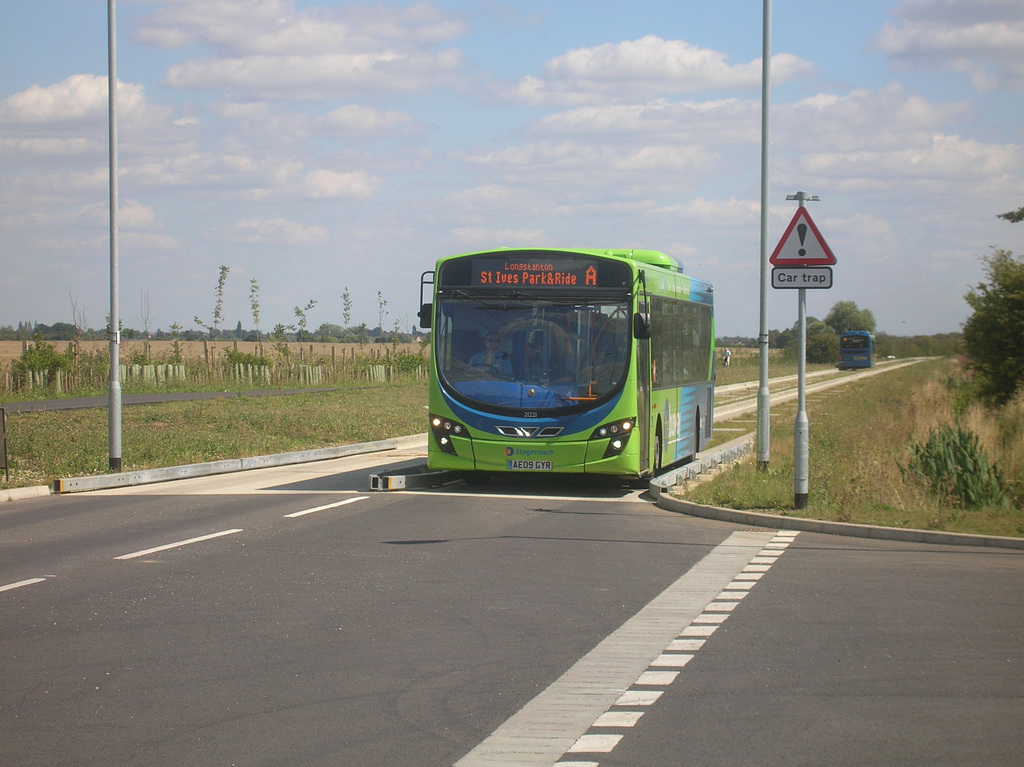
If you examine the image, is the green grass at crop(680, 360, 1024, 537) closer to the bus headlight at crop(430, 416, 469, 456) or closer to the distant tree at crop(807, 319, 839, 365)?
the bus headlight at crop(430, 416, 469, 456)

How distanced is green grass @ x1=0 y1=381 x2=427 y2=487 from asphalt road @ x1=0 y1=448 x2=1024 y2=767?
8263 mm

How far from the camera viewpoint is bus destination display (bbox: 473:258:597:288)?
16.5m

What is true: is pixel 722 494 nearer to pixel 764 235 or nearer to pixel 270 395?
pixel 764 235

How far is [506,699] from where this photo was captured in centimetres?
627

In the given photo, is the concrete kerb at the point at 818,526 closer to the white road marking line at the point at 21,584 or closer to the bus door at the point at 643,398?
the bus door at the point at 643,398

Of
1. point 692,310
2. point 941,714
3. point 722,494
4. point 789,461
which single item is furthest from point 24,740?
point 692,310

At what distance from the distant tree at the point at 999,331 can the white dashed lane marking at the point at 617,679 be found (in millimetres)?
23466

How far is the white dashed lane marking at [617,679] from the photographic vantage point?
5449 millimetres

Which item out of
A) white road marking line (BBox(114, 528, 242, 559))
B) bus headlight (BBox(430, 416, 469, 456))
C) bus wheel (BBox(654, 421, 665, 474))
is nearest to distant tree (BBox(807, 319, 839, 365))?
bus wheel (BBox(654, 421, 665, 474))

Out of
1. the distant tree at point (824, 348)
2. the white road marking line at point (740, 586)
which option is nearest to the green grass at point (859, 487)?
the white road marking line at point (740, 586)

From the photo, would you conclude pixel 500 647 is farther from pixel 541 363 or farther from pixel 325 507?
pixel 541 363

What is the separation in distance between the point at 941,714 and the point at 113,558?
7.71 meters

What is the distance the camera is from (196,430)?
28.4m

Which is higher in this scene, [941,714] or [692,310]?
[692,310]
